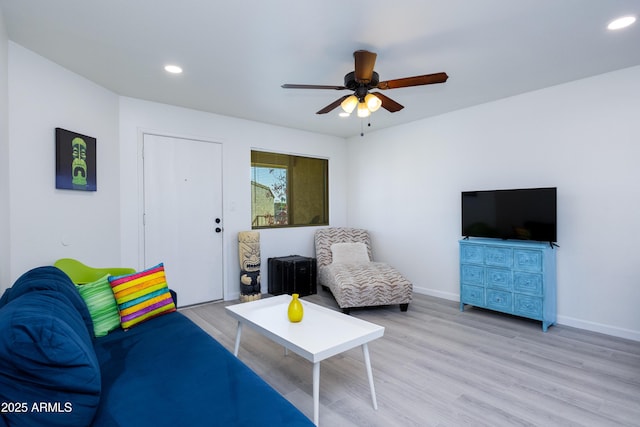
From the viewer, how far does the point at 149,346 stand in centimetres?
180

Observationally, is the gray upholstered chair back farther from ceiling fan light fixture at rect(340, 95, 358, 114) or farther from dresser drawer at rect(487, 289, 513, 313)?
ceiling fan light fixture at rect(340, 95, 358, 114)

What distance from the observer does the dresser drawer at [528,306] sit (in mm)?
3111

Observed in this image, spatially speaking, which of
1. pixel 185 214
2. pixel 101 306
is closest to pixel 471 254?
pixel 185 214

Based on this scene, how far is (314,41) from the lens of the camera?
2.36 meters

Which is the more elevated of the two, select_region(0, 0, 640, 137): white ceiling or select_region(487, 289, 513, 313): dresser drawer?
select_region(0, 0, 640, 137): white ceiling

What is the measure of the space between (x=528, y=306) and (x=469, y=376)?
1357mm

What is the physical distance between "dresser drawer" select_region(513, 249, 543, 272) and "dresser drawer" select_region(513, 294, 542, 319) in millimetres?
286

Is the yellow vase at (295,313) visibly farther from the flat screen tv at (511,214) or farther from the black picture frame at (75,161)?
the flat screen tv at (511,214)

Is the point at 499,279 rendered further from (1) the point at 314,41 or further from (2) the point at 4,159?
(2) the point at 4,159

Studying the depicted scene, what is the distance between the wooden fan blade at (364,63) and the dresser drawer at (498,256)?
229 cm

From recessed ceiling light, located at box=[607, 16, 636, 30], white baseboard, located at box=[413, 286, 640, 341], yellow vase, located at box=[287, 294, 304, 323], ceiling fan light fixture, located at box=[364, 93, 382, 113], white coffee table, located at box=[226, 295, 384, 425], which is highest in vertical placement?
recessed ceiling light, located at box=[607, 16, 636, 30]

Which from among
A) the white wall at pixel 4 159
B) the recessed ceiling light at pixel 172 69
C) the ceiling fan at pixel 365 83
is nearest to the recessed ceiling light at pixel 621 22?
the ceiling fan at pixel 365 83

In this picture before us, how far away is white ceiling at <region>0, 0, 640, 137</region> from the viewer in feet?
6.51

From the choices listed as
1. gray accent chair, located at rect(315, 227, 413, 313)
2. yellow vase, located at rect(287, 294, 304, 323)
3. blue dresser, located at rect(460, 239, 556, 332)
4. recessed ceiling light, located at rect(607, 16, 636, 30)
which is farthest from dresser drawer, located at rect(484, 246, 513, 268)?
yellow vase, located at rect(287, 294, 304, 323)
